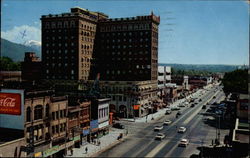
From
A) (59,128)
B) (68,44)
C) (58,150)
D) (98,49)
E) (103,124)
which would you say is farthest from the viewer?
(98,49)

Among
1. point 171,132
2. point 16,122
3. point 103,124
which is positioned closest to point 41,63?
point 103,124

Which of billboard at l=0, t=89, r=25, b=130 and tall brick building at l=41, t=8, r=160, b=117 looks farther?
tall brick building at l=41, t=8, r=160, b=117

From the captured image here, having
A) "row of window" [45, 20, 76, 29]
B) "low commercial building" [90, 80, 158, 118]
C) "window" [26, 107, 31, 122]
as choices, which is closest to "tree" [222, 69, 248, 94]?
"low commercial building" [90, 80, 158, 118]

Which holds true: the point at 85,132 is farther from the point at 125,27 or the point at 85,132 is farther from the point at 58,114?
the point at 125,27

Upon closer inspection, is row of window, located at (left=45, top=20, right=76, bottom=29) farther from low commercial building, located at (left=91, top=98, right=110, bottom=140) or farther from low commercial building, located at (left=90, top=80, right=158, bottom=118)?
low commercial building, located at (left=91, top=98, right=110, bottom=140)

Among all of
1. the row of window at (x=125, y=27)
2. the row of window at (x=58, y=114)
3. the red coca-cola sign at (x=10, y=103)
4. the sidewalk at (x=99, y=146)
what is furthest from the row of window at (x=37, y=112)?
the row of window at (x=125, y=27)

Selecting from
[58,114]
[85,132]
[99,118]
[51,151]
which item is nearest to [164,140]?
[99,118]

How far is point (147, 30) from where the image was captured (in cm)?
11725

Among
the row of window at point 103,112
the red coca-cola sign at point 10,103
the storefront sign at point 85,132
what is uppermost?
the red coca-cola sign at point 10,103

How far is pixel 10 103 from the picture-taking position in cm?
5047

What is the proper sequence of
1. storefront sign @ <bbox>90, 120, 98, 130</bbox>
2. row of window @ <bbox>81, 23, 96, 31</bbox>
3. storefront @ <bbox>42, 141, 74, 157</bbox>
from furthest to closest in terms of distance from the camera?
row of window @ <bbox>81, 23, 96, 31</bbox> < storefront sign @ <bbox>90, 120, 98, 130</bbox> < storefront @ <bbox>42, 141, 74, 157</bbox>

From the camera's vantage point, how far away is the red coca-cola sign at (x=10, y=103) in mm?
49312

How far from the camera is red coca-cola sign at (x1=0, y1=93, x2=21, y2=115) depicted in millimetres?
49312

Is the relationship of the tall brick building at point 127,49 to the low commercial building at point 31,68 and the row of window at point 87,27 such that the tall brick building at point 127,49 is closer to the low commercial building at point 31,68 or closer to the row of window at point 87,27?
the row of window at point 87,27
